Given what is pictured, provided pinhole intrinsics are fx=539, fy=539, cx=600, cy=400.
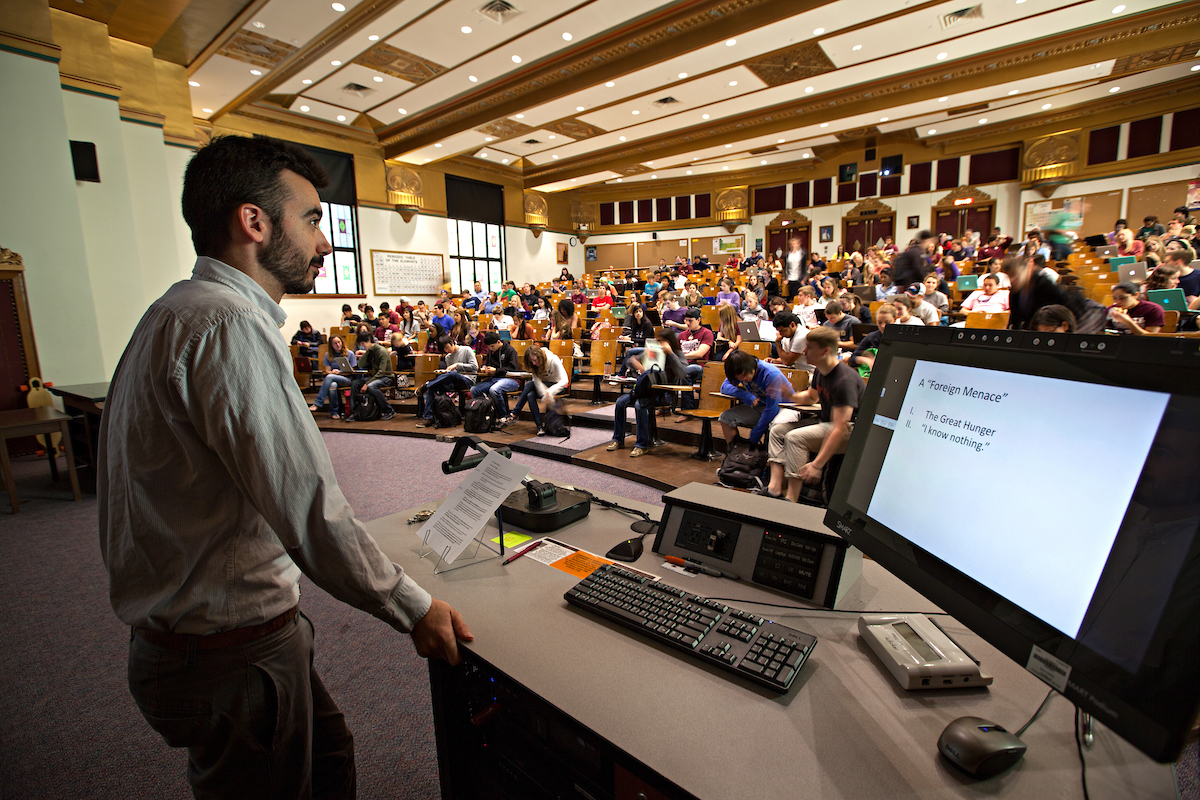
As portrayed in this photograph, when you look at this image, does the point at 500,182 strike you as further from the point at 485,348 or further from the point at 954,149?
the point at 954,149

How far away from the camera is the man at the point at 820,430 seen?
313 centimetres

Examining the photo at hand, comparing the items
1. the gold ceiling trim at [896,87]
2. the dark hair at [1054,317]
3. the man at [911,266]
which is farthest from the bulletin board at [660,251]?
the dark hair at [1054,317]

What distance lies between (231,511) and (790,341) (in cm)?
540

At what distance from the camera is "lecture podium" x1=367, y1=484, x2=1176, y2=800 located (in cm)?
67

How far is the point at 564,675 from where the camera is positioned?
88cm

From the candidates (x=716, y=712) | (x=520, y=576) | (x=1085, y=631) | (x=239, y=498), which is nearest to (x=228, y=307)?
(x=239, y=498)

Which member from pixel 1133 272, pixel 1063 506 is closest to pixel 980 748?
pixel 1063 506

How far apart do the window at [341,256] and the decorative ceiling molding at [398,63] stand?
4007 mm

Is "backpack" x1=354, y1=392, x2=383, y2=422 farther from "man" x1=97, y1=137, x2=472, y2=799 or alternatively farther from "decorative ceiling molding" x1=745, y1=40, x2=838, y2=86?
"decorative ceiling molding" x1=745, y1=40, x2=838, y2=86

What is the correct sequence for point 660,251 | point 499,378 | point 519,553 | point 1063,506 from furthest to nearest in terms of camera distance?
point 660,251 < point 499,378 < point 519,553 < point 1063,506

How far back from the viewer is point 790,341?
5570 mm

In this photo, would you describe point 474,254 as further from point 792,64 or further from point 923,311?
point 923,311

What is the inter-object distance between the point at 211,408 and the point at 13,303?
258 inches

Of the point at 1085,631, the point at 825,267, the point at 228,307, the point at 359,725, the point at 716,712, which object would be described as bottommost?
the point at 359,725
